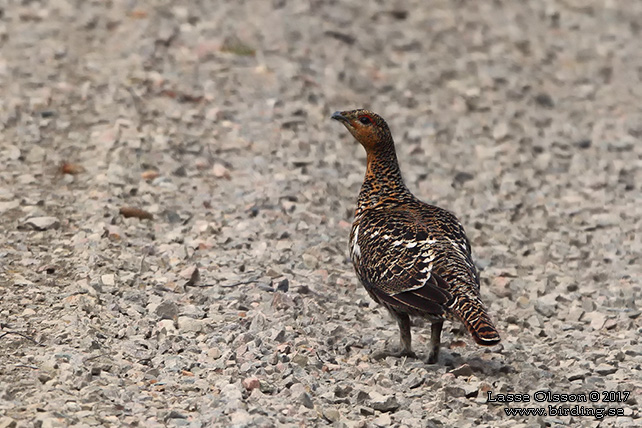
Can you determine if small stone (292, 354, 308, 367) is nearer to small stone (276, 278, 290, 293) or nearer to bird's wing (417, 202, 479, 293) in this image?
bird's wing (417, 202, 479, 293)

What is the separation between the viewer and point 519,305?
9.68m

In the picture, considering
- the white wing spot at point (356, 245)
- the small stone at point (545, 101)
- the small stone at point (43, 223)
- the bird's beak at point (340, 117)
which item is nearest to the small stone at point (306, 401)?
the white wing spot at point (356, 245)

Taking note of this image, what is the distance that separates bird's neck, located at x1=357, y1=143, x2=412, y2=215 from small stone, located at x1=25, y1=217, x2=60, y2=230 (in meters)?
2.92

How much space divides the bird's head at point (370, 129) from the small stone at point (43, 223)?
297cm

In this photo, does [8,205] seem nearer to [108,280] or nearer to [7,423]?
[108,280]

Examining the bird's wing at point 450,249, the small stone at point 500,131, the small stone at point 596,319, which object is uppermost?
the bird's wing at point 450,249

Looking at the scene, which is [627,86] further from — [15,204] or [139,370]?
[139,370]

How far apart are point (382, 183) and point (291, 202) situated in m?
2.01

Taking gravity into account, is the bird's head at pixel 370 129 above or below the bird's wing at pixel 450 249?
above

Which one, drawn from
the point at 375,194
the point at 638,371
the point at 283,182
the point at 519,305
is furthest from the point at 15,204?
the point at 638,371

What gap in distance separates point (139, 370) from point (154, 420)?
819 millimetres

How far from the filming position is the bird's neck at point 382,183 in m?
9.01

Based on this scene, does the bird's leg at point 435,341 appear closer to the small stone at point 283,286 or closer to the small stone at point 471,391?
the small stone at point 471,391

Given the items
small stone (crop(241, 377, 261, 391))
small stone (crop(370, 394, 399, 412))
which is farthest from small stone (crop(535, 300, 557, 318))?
small stone (crop(241, 377, 261, 391))
